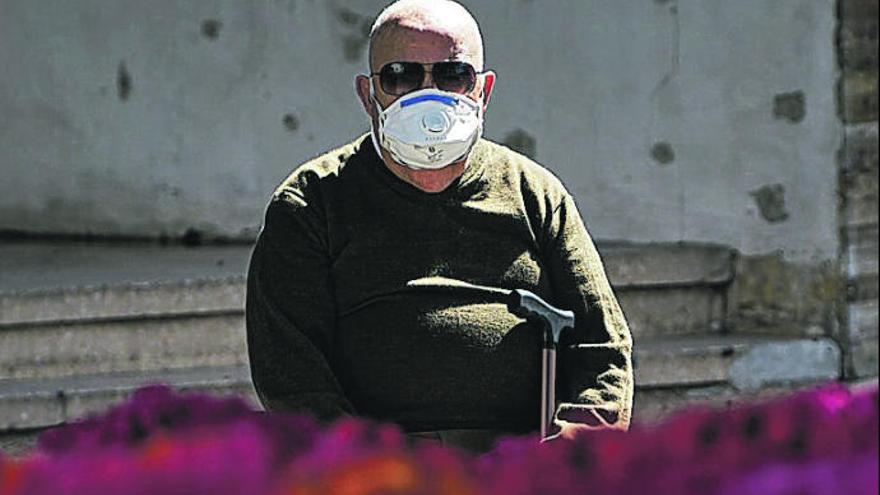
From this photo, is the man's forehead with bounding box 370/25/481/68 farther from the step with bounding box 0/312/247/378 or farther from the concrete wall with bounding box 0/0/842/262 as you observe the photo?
the concrete wall with bounding box 0/0/842/262

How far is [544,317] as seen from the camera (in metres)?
2.74

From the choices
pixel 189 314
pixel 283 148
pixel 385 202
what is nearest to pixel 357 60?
pixel 283 148

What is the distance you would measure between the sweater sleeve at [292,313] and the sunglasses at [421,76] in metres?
0.24

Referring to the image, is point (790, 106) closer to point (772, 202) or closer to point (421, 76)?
point (772, 202)

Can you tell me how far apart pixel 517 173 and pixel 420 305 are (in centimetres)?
32

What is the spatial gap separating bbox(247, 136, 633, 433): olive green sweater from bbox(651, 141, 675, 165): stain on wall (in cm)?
236

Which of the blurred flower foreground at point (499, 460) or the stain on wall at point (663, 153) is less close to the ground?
the blurred flower foreground at point (499, 460)

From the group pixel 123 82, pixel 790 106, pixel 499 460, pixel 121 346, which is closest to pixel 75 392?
pixel 121 346

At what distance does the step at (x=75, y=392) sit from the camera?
439cm

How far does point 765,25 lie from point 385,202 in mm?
2460

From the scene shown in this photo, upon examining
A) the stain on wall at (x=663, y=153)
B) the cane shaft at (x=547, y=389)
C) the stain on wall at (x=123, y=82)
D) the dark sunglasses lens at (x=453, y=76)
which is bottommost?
the cane shaft at (x=547, y=389)

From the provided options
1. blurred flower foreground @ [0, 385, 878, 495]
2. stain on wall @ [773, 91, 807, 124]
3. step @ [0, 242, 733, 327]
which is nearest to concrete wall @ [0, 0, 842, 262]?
stain on wall @ [773, 91, 807, 124]

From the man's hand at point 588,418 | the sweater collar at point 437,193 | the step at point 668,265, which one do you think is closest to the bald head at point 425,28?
the sweater collar at point 437,193

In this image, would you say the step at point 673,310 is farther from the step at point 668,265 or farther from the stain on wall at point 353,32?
the stain on wall at point 353,32
